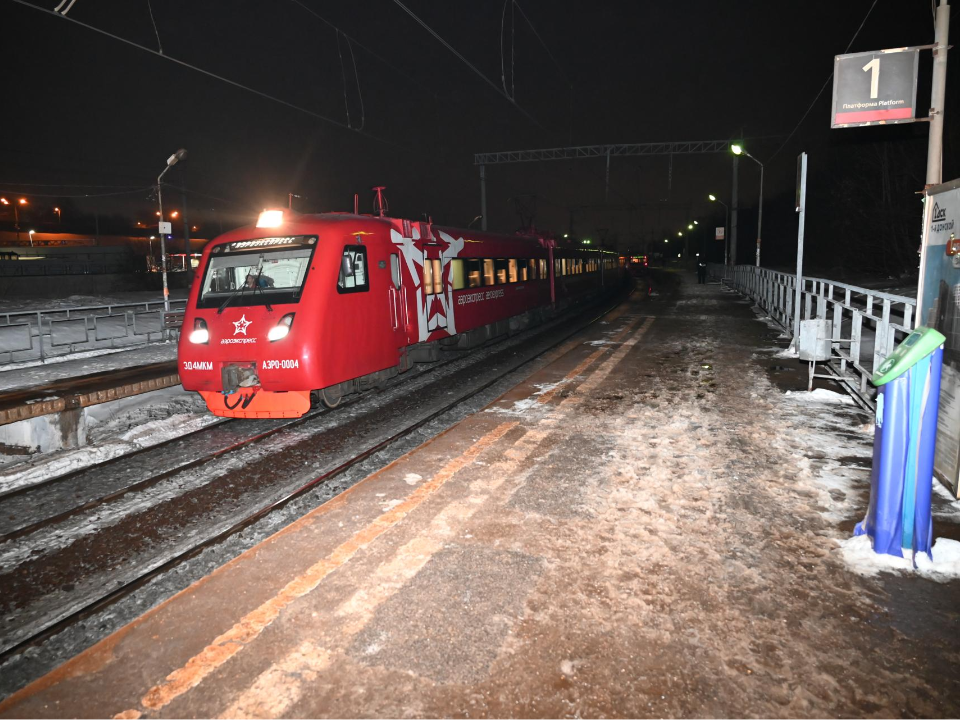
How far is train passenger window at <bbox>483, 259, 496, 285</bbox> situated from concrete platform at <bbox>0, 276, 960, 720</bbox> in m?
8.45

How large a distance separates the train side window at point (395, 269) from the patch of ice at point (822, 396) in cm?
580

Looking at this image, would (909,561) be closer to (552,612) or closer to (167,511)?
(552,612)

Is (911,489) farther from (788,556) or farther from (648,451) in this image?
(648,451)

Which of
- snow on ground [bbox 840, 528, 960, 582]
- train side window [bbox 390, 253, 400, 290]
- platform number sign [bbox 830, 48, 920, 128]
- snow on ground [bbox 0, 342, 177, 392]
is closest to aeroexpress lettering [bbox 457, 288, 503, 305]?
train side window [bbox 390, 253, 400, 290]

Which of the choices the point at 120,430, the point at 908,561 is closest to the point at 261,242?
the point at 120,430

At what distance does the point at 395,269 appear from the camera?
909 cm

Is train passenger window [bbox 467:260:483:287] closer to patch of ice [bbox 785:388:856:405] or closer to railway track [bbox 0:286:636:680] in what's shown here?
railway track [bbox 0:286:636:680]

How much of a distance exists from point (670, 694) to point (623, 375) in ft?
24.2

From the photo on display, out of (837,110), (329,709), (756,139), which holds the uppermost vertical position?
(756,139)

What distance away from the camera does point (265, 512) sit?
4805 millimetres

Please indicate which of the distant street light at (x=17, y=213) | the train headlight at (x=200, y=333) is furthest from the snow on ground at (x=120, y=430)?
the distant street light at (x=17, y=213)

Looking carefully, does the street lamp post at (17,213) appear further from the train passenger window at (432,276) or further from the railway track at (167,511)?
the railway track at (167,511)

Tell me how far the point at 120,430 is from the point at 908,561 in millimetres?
8843

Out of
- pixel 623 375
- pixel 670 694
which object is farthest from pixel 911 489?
pixel 623 375
